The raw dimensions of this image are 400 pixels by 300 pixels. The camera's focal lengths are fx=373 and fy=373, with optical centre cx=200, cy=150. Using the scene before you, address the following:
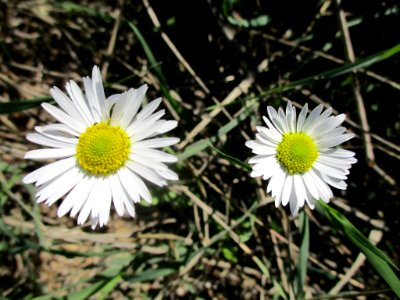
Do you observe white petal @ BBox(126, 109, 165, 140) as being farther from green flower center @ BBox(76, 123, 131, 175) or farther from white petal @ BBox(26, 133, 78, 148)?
white petal @ BBox(26, 133, 78, 148)

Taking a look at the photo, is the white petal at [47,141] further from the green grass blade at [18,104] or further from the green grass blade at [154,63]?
the green grass blade at [154,63]

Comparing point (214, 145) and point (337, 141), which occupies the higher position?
point (214, 145)

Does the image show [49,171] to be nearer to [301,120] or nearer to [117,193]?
[117,193]

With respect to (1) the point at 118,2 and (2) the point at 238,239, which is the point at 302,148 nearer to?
(2) the point at 238,239

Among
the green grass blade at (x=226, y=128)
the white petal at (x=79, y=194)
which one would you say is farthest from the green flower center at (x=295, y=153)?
the white petal at (x=79, y=194)

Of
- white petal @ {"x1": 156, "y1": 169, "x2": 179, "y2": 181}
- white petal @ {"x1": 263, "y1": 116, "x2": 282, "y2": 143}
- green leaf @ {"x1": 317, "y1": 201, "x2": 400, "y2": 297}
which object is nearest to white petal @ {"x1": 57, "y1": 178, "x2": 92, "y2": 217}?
white petal @ {"x1": 156, "y1": 169, "x2": 179, "y2": 181}

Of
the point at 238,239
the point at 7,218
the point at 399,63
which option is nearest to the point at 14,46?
the point at 7,218

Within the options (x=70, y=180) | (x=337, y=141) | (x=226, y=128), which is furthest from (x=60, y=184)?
(x=337, y=141)
